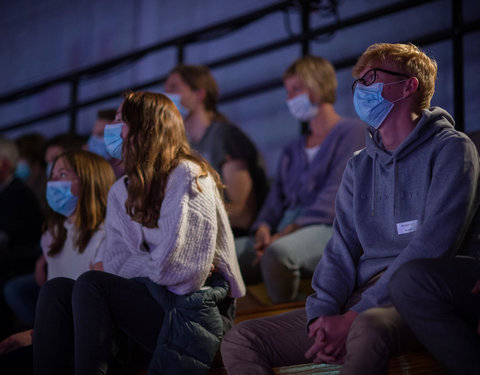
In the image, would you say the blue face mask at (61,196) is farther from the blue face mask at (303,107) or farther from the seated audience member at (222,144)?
the blue face mask at (303,107)

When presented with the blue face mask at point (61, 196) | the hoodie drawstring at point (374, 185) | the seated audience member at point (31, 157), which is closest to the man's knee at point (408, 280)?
the hoodie drawstring at point (374, 185)

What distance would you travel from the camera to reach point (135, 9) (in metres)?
4.59

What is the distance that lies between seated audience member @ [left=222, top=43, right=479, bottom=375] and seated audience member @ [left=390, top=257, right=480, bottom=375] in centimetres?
7

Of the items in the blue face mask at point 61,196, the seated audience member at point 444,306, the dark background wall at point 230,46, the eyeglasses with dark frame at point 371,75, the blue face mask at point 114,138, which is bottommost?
the seated audience member at point 444,306

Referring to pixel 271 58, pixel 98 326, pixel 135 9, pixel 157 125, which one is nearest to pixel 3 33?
pixel 135 9

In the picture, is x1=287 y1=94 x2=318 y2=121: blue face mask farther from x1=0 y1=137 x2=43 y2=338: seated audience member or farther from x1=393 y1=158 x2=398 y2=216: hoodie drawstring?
x1=0 y1=137 x2=43 y2=338: seated audience member

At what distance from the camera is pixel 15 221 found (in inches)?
122

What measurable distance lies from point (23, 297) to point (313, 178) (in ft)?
4.59

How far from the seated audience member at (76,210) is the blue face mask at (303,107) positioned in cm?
90

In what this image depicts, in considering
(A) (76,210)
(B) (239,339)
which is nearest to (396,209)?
(B) (239,339)

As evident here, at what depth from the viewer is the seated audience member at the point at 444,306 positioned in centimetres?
111

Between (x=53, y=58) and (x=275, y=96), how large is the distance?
102 inches

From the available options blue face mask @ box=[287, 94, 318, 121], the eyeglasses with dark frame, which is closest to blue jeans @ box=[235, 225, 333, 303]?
blue face mask @ box=[287, 94, 318, 121]

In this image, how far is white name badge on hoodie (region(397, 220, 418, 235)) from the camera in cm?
139
